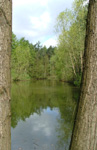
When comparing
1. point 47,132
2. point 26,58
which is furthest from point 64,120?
point 26,58

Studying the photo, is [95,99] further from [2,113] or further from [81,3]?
[81,3]

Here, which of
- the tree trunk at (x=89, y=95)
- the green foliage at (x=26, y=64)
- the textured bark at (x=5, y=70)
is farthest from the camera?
the green foliage at (x=26, y=64)

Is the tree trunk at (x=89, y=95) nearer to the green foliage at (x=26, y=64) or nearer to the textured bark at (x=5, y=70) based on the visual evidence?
the textured bark at (x=5, y=70)

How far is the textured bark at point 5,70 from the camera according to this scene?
1364mm

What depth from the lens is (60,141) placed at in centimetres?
430

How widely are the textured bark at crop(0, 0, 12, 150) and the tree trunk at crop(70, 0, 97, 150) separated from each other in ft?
2.60

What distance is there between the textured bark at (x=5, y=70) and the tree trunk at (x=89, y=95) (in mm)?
791

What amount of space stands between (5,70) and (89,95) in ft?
2.95

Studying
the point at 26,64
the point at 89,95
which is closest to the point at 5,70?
the point at 89,95

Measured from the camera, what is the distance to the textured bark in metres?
1.36

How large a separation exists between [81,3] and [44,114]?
13.3 metres

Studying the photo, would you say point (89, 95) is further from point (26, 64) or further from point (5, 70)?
point (26, 64)

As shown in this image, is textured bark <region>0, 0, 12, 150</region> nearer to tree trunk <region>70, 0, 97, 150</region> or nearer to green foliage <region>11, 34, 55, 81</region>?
tree trunk <region>70, 0, 97, 150</region>

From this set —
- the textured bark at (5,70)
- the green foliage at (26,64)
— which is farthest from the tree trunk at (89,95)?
the green foliage at (26,64)
